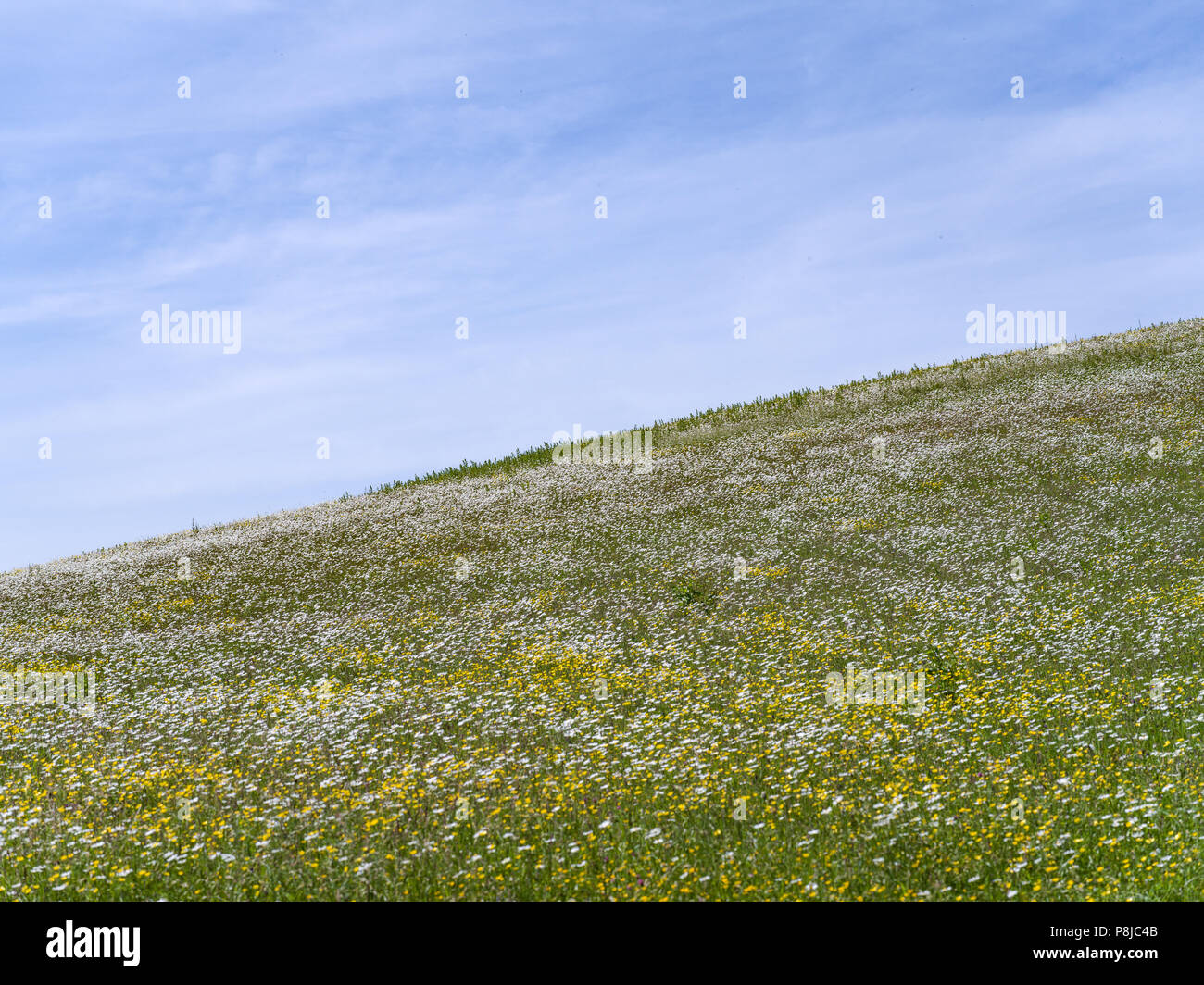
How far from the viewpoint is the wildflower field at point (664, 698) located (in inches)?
405

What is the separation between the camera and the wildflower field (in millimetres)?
10281

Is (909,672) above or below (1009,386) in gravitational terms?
below

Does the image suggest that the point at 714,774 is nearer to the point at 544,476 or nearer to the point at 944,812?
the point at 944,812

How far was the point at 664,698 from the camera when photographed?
16.2 m

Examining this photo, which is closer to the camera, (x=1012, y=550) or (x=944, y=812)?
(x=944, y=812)

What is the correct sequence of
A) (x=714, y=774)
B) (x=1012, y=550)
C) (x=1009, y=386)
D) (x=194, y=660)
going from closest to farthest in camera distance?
1. (x=714, y=774)
2. (x=194, y=660)
3. (x=1012, y=550)
4. (x=1009, y=386)
